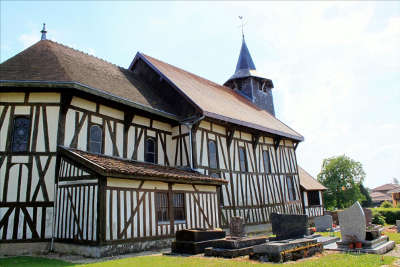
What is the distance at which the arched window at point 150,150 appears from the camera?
13.7 m

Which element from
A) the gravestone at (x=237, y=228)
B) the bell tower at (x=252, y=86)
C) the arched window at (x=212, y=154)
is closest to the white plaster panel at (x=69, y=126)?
the gravestone at (x=237, y=228)

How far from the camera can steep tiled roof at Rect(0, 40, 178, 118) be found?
11.2 m

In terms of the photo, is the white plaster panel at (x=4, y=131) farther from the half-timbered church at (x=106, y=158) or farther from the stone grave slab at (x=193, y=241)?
the stone grave slab at (x=193, y=241)

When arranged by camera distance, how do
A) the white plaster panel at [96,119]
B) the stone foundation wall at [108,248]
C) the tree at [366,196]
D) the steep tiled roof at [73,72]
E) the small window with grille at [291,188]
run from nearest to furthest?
the stone foundation wall at [108,248], the steep tiled roof at [73,72], the white plaster panel at [96,119], the small window with grille at [291,188], the tree at [366,196]

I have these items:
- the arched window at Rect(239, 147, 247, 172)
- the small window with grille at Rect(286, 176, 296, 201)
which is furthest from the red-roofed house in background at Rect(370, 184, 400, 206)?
the arched window at Rect(239, 147, 247, 172)

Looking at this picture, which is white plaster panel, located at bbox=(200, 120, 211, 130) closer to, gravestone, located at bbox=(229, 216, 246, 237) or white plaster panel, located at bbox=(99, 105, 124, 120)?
white plaster panel, located at bbox=(99, 105, 124, 120)

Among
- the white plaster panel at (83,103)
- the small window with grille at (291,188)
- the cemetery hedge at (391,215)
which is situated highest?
the white plaster panel at (83,103)

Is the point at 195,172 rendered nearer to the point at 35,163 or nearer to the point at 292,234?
the point at 292,234

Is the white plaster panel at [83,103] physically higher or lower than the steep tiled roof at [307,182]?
higher

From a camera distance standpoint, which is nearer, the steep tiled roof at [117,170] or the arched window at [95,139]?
the steep tiled roof at [117,170]

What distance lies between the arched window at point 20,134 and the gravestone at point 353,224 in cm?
1050

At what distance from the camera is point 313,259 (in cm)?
734

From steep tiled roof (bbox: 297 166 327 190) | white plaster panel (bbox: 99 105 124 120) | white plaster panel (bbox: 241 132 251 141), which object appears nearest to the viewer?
white plaster panel (bbox: 99 105 124 120)

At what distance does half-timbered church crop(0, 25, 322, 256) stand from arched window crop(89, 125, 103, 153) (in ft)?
0.13
